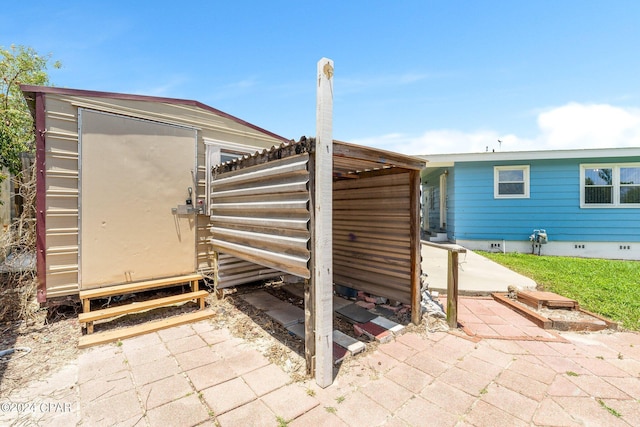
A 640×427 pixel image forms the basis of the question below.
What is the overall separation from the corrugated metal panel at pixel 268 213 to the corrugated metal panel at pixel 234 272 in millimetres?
298

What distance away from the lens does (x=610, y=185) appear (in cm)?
853

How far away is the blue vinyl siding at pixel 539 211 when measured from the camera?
8523mm

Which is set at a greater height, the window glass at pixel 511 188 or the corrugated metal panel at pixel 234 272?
the window glass at pixel 511 188

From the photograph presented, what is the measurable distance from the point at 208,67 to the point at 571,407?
8.28 metres

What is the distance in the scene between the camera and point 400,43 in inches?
241

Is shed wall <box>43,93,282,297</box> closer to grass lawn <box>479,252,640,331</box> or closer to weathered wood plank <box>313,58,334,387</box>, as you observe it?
weathered wood plank <box>313,58,334,387</box>

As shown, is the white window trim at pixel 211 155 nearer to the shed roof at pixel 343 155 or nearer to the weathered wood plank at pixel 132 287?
the shed roof at pixel 343 155

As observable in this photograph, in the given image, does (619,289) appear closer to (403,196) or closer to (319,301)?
(403,196)

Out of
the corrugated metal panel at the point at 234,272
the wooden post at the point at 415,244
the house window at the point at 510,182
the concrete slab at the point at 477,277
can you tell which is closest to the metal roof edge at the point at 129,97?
the corrugated metal panel at the point at 234,272

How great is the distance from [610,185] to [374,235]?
976 centimetres

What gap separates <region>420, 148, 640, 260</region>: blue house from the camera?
848 centimetres

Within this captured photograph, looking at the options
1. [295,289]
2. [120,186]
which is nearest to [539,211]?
[295,289]

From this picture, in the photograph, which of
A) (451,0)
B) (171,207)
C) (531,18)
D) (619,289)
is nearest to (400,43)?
→ (451,0)

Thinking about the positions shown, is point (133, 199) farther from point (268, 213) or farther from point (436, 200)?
point (436, 200)
